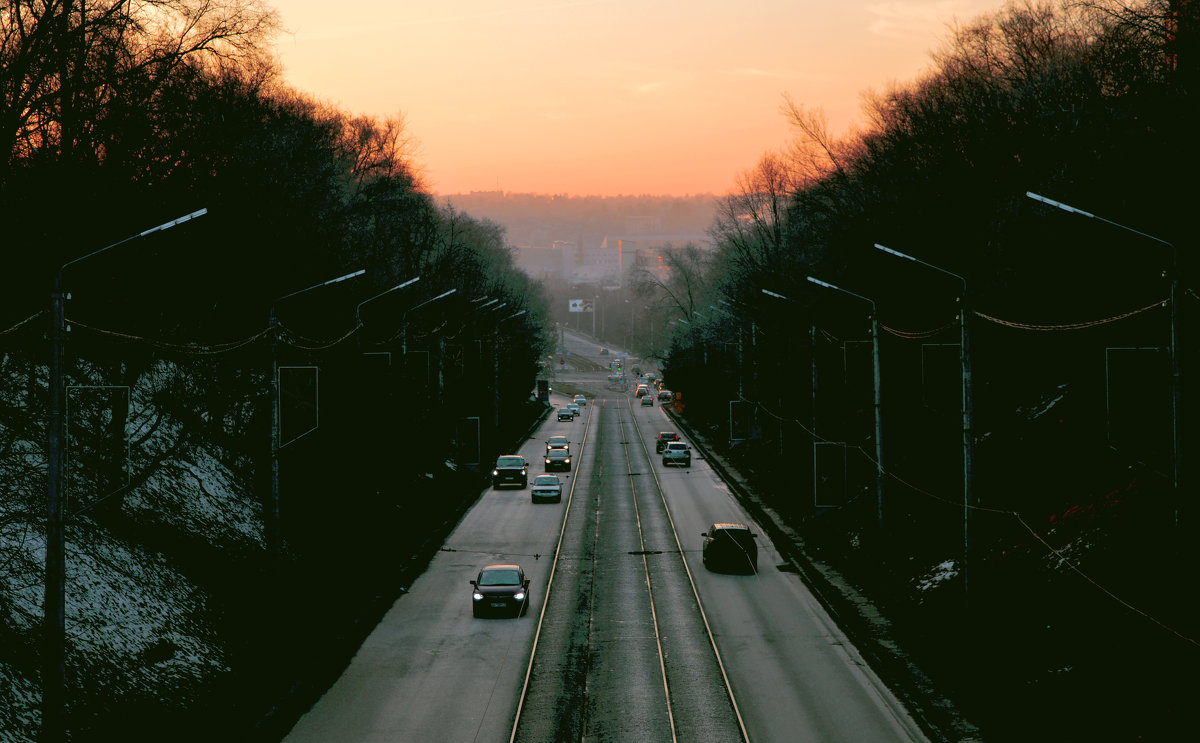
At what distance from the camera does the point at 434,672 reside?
2248cm

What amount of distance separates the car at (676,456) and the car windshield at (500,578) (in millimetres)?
36961

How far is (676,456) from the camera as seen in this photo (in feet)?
213

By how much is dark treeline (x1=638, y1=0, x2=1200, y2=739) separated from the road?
2311 mm

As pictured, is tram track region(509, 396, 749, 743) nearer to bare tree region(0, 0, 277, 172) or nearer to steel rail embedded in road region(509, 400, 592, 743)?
steel rail embedded in road region(509, 400, 592, 743)

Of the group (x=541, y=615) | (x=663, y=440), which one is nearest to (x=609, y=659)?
(x=541, y=615)

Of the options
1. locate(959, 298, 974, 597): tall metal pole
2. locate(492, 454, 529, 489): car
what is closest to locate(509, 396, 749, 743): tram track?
locate(959, 298, 974, 597): tall metal pole

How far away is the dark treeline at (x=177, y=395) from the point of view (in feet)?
Result: 69.6

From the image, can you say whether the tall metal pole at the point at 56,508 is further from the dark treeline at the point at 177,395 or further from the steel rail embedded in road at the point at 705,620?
the steel rail embedded in road at the point at 705,620

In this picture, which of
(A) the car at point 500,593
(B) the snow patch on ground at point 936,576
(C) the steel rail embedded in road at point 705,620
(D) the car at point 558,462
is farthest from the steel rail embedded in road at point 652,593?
(B) the snow patch on ground at point 936,576

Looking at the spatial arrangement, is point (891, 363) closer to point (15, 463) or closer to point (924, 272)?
point (924, 272)

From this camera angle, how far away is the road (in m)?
19.0

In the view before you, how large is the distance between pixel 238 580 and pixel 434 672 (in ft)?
27.6

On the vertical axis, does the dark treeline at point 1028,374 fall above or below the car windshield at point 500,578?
above

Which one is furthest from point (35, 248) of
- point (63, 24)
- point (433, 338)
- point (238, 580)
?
point (433, 338)
